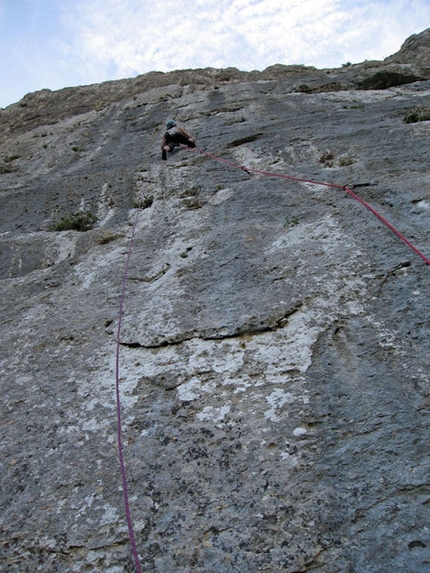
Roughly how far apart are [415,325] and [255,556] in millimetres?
2135

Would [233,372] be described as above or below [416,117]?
below

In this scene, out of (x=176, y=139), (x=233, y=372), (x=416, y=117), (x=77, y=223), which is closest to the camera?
(x=233, y=372)

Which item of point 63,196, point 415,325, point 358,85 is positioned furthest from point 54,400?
point 358,85

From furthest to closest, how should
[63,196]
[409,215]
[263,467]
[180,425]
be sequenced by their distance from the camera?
[63,196] → [409,215] → [180,425] → [263,467]

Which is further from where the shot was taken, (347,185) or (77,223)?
(77,223)

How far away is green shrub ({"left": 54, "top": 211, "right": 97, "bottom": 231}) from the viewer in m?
7.47

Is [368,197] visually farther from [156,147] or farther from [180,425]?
[156,147]

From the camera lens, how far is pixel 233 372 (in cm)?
366

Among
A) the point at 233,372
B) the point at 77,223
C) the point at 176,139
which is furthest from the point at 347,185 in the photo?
the point at 176,139

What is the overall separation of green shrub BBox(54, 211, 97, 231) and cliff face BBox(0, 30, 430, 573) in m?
0.13

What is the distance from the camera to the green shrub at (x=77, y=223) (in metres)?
7.47

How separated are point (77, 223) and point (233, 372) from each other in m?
4.89

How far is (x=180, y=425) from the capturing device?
11.0 feet

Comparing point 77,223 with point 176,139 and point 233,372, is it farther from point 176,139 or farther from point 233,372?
point 233,372
